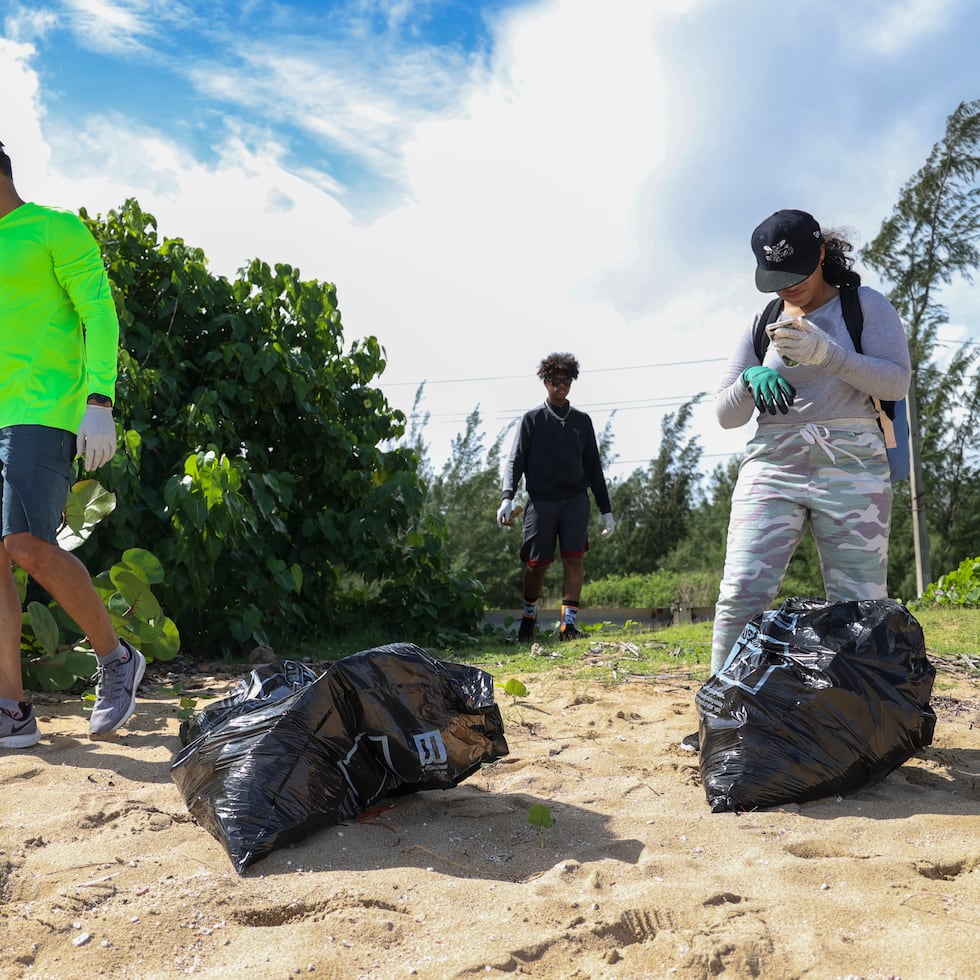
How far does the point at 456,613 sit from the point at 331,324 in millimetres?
2342

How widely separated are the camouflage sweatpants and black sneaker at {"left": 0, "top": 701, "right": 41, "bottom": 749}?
83.4 inches

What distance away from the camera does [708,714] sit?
2504 millimetres

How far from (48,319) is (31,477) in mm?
499

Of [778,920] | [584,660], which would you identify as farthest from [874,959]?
[584,660]

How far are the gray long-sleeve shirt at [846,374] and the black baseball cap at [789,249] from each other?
0.17 metres

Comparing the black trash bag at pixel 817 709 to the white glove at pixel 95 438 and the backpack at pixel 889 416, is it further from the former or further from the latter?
the white glove at pixel 95 438

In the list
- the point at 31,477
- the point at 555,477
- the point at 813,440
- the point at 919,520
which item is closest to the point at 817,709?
the point at 813,440

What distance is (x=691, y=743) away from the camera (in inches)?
116

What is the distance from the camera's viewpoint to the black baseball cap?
2.76 metres

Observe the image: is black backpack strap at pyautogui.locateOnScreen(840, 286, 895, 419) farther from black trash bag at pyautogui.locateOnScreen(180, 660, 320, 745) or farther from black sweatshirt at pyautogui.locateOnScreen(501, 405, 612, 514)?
black sweatshirt at pyautogui.locateOnScreen(501, 405, 612, 514)

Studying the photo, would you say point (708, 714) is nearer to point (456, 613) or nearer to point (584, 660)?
point (584, 660)

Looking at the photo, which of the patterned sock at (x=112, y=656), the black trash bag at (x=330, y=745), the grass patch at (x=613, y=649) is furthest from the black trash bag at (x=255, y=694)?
the grass patch at (x=613, y=649)

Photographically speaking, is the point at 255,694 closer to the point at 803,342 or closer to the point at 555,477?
the point at 803,342

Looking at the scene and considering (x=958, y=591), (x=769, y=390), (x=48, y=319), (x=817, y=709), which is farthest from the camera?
(x=958, y=591)
